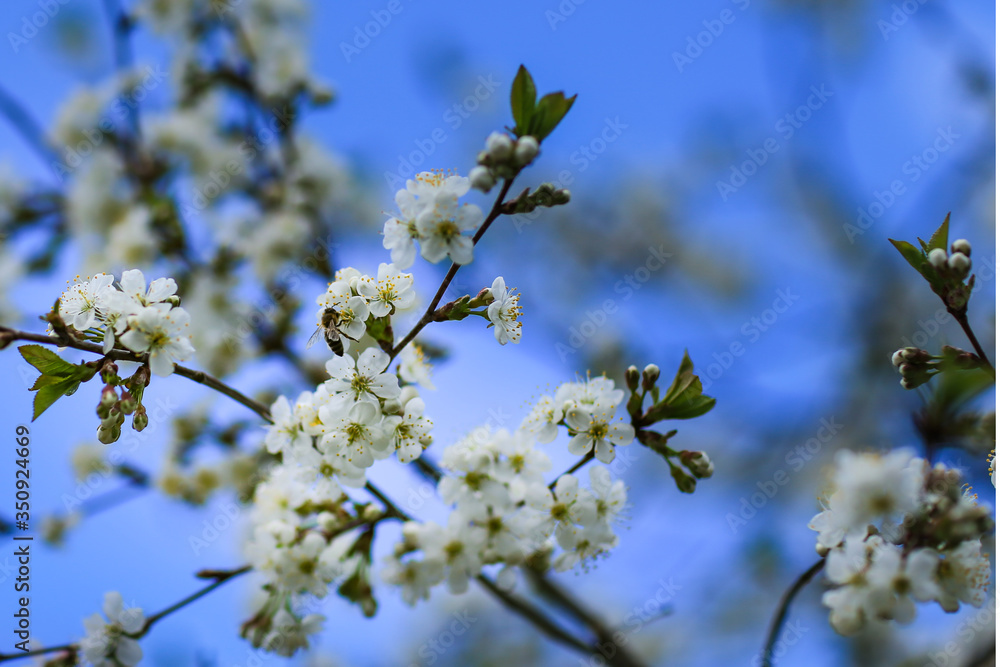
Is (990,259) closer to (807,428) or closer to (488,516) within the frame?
(807,428)

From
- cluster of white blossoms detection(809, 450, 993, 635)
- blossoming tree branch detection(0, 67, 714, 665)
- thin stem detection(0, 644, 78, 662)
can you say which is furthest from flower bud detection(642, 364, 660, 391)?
thin stem detection(0, 644, 78, 662)

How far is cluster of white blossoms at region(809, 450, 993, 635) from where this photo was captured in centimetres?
99

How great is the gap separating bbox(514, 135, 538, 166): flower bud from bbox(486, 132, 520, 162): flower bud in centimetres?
2

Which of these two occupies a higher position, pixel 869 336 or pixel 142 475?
pixel 869 336

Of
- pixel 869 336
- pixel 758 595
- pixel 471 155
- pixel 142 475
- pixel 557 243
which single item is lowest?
pixel 758 595

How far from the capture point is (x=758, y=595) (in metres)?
3.92

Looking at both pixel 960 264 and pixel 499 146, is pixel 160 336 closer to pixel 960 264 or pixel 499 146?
pixel 499 146

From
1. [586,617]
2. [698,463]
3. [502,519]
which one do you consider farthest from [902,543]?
[586,617]

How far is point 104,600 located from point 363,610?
54 centimetres

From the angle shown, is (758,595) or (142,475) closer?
(142,475)

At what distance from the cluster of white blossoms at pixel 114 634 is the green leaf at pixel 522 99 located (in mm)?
1237

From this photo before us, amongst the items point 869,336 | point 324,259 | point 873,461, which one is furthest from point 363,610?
point 869,336

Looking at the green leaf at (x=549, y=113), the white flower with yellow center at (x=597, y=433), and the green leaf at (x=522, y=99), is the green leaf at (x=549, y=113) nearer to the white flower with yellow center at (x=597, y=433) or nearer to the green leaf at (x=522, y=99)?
the green leaf at (x=522, y=99)

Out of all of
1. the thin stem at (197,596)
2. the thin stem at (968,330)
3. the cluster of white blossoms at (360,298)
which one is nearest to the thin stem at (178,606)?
the thin stem at (197,596)
